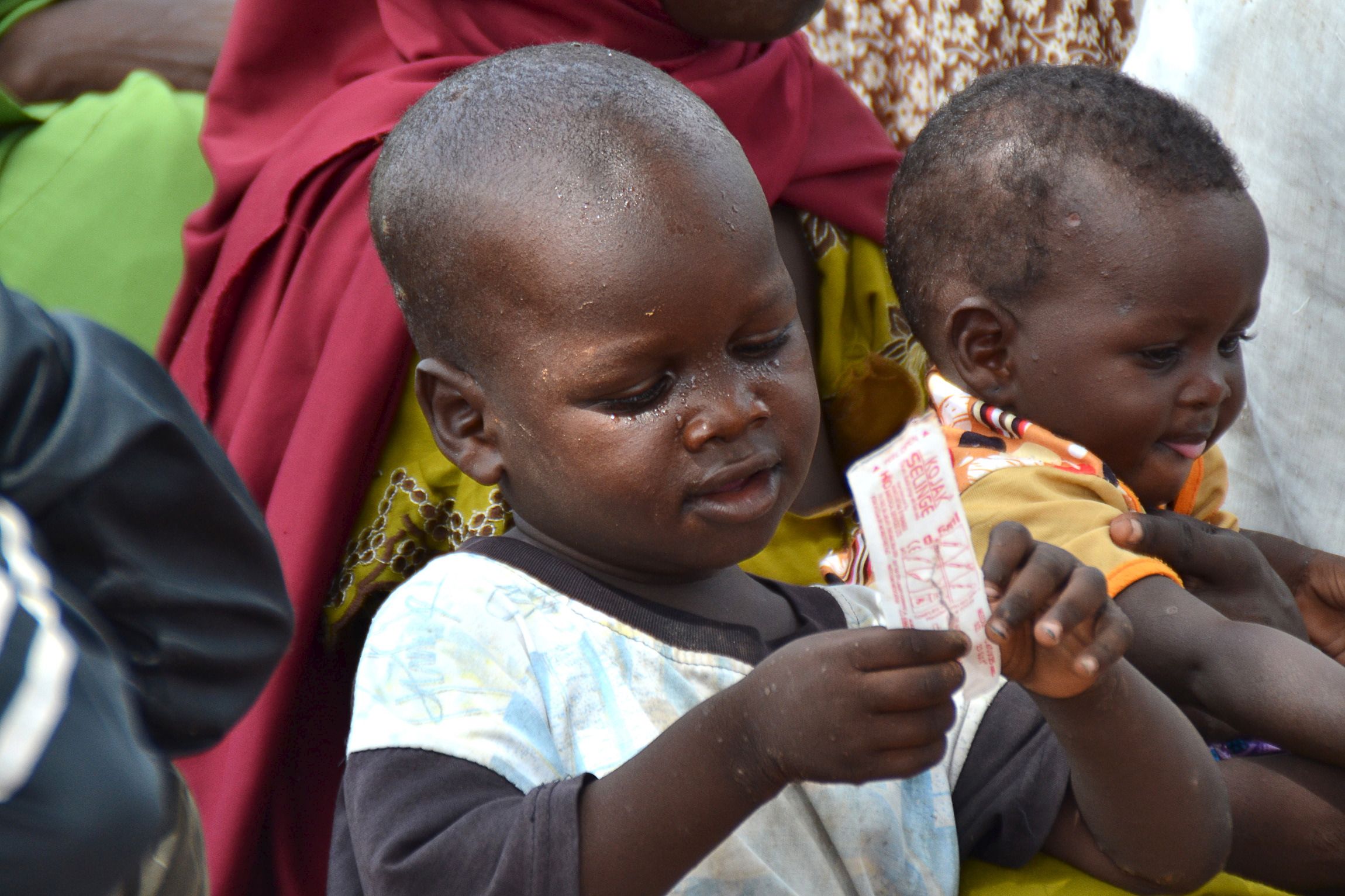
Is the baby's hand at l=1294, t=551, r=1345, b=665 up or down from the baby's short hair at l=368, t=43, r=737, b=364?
down

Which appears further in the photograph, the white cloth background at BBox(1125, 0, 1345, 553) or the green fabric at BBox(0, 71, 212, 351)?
the white cloth background at BBox(1125, 0, 1345, 553)

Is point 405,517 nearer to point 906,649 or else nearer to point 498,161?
point 498,161

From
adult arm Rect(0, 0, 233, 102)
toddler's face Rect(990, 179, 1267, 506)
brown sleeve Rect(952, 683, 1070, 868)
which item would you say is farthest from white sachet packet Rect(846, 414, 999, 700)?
adult arm Rect(0, 0, 233, 102)

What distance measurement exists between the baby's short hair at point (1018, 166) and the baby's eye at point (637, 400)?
29.0 inches

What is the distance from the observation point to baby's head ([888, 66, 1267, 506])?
1995 millimetres

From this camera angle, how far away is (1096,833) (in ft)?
5.13

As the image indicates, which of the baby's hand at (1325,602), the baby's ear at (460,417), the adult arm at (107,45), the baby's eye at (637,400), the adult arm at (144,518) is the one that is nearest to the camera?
the adult arm at (144,518)

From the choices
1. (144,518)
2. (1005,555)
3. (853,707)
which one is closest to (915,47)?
(1005,555)

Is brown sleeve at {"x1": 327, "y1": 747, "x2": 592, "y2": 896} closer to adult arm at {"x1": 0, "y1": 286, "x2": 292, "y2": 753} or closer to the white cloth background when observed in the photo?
adult arm at {"x1": 0, "y1": 286, "x2": 292, "y2": 753}

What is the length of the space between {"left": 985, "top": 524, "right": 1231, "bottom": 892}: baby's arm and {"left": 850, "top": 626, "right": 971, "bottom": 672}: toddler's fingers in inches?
1.4

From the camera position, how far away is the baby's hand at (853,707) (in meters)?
1.16

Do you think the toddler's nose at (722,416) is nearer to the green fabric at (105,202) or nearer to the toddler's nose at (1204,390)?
the toddler's nose at (1204,390)

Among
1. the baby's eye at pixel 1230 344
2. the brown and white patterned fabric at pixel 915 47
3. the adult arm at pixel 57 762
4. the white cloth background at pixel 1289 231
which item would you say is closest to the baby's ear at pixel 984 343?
the baby's eye at pixel 1230 344

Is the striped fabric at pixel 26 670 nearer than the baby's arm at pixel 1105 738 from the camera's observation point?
Yes
